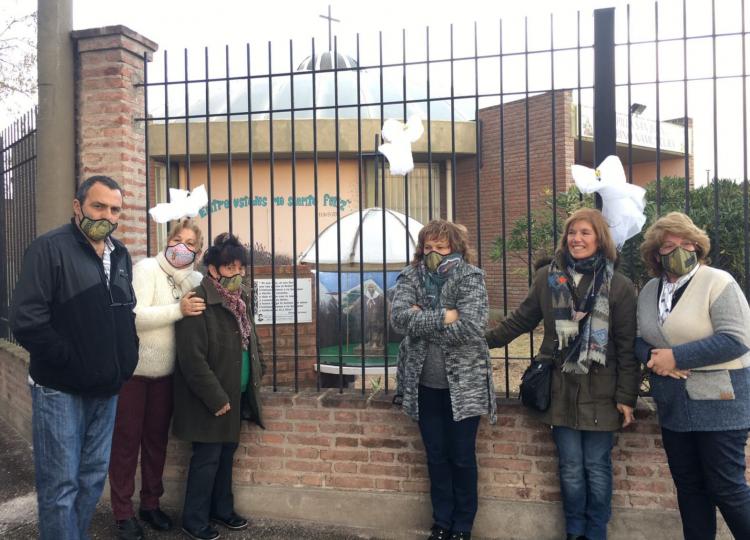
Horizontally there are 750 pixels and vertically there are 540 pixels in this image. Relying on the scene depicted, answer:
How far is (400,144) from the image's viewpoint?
371cm

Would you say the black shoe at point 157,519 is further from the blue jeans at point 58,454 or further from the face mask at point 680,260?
the face mask at point 680,260

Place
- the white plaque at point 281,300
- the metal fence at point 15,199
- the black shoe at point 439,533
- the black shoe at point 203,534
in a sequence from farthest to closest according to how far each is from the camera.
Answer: the metal fence at point 15,199
the white plaque at point 281,300
the black shoe at point 203,534
the black shoe at point 439,533

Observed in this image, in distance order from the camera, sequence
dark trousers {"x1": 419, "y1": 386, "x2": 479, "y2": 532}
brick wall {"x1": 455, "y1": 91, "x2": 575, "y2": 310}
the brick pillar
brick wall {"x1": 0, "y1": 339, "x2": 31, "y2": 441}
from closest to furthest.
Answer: dark trousers {"x1": 419, "y1": 386, "x2": 479, "y2": 532} < the brick pillar < brick wall {"x1": 0, "y1": 339, "x2": 31, "y2": 441} < brick wall {"x1": 455, "y1": 91, "x2": 575, "y2": 310}

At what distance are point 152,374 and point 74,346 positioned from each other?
2.56 ft

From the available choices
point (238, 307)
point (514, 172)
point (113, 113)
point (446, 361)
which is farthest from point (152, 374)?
point (514, 172)

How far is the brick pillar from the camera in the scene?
4230mm

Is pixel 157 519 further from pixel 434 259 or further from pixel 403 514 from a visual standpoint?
pixel 434 259

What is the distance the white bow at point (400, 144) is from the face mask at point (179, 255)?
1.24m

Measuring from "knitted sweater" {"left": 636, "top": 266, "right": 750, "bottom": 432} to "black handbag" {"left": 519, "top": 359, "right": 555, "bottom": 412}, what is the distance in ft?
1.76

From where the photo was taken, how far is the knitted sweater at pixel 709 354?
8.63 feet

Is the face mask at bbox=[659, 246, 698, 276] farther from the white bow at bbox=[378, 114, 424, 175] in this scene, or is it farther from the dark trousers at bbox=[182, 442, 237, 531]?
the dark trousers at bbox=[182, 442, 237, 531]

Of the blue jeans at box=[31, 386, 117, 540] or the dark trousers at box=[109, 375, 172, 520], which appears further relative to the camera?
the dark trousers at box=[109, 375, 172, 520]

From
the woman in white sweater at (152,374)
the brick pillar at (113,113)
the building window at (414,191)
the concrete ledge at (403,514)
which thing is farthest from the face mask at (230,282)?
the building window at (414,191)

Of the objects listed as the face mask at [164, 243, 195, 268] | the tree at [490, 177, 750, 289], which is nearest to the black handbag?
the tree at [490, 177, 750, 289]
